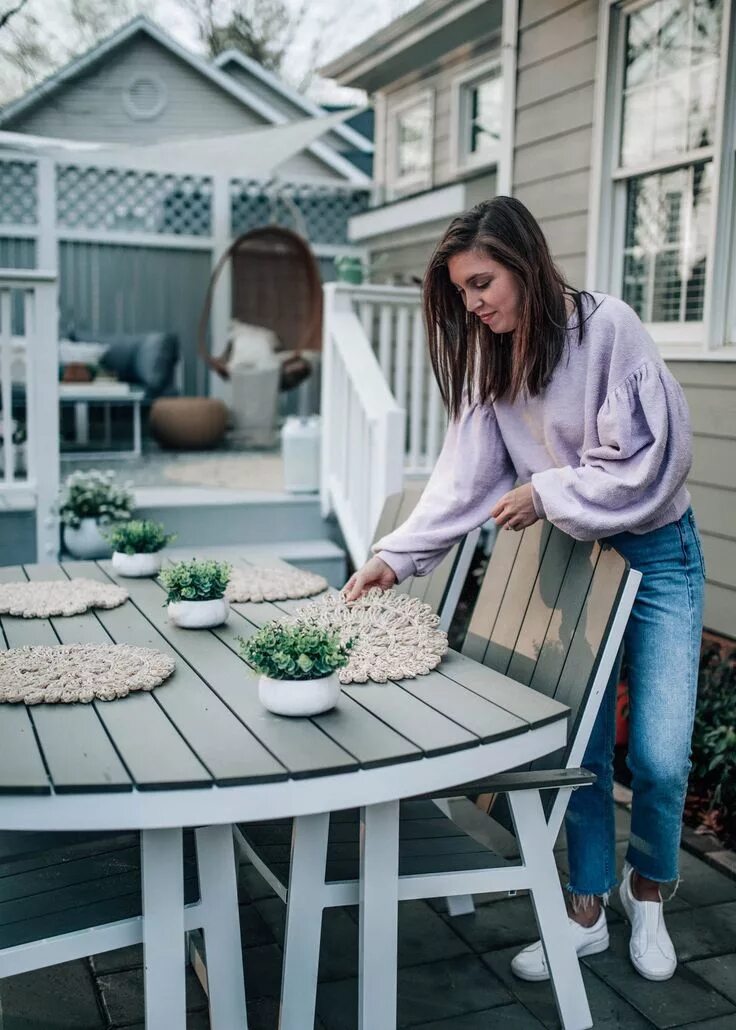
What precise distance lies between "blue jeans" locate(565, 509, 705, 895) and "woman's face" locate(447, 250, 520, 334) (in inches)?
20.0

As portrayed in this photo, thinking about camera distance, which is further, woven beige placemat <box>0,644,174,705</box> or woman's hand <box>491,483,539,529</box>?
woman's hand <box>491,483,539,529</box>

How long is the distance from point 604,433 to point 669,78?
2.57 metres

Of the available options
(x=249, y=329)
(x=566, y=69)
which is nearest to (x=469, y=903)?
(x=566, y=69)

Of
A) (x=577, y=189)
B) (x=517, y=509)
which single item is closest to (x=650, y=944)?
(x=517, y=509)

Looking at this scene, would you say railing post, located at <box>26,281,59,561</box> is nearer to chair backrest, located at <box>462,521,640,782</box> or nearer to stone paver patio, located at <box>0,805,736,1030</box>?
stone paver patio, located at <box>0,805,736,1030</box>

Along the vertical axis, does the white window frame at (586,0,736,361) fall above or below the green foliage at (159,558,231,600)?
above

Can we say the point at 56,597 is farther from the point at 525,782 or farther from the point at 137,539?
the point at 525,782

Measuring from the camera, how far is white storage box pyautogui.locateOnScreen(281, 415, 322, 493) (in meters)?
5.12

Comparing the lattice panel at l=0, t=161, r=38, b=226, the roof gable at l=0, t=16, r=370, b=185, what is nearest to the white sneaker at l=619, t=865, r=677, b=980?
A: the lattice panel at l=0, t=161, r=38, b=226

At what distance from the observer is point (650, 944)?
2197mm

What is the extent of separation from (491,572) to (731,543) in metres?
1.57

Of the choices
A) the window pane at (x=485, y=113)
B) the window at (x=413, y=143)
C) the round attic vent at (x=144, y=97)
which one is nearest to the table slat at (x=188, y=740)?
the window pane at (x=485, y=113)

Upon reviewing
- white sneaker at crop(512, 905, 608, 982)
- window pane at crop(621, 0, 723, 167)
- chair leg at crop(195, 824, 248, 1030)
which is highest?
window pane at crop(621, 0, 723, 167)

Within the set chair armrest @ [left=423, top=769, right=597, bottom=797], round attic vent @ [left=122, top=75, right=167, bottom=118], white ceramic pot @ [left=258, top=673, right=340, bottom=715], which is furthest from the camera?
round attic vent @ [left=122, top=75, right=167, bottom=118]
